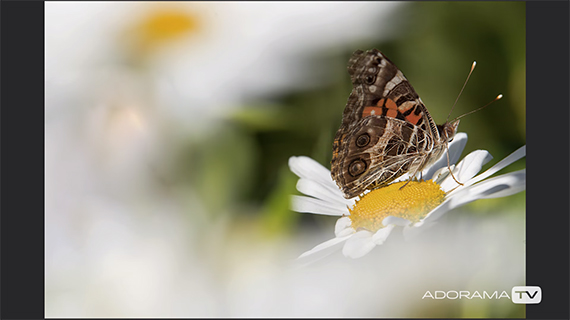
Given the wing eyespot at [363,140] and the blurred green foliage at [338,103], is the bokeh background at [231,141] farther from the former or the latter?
the wing eyespot at [363,140]

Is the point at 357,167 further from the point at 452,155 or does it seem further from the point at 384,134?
the point at 452,155

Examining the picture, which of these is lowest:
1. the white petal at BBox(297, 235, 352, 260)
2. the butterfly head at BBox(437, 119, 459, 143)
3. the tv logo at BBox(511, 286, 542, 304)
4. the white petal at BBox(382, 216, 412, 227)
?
the tv logo at BBox(511, 286, 542, 304)

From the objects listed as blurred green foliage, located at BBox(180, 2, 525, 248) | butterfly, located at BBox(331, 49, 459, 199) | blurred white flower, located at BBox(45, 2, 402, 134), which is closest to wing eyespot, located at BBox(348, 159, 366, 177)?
butterfly, located at BBox(331, 49, 459, 199)

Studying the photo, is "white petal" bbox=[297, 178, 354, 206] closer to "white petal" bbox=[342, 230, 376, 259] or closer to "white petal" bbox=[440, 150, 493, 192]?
"white petal" bbox=[342, 230, 376, 259]

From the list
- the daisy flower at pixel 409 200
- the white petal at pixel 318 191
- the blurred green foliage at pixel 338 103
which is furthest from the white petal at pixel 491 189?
the white petal at pixel 318 191

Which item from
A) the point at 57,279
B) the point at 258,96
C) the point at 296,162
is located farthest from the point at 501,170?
the point at 57,279

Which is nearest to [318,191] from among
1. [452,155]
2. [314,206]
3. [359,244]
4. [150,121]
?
[314,206]
